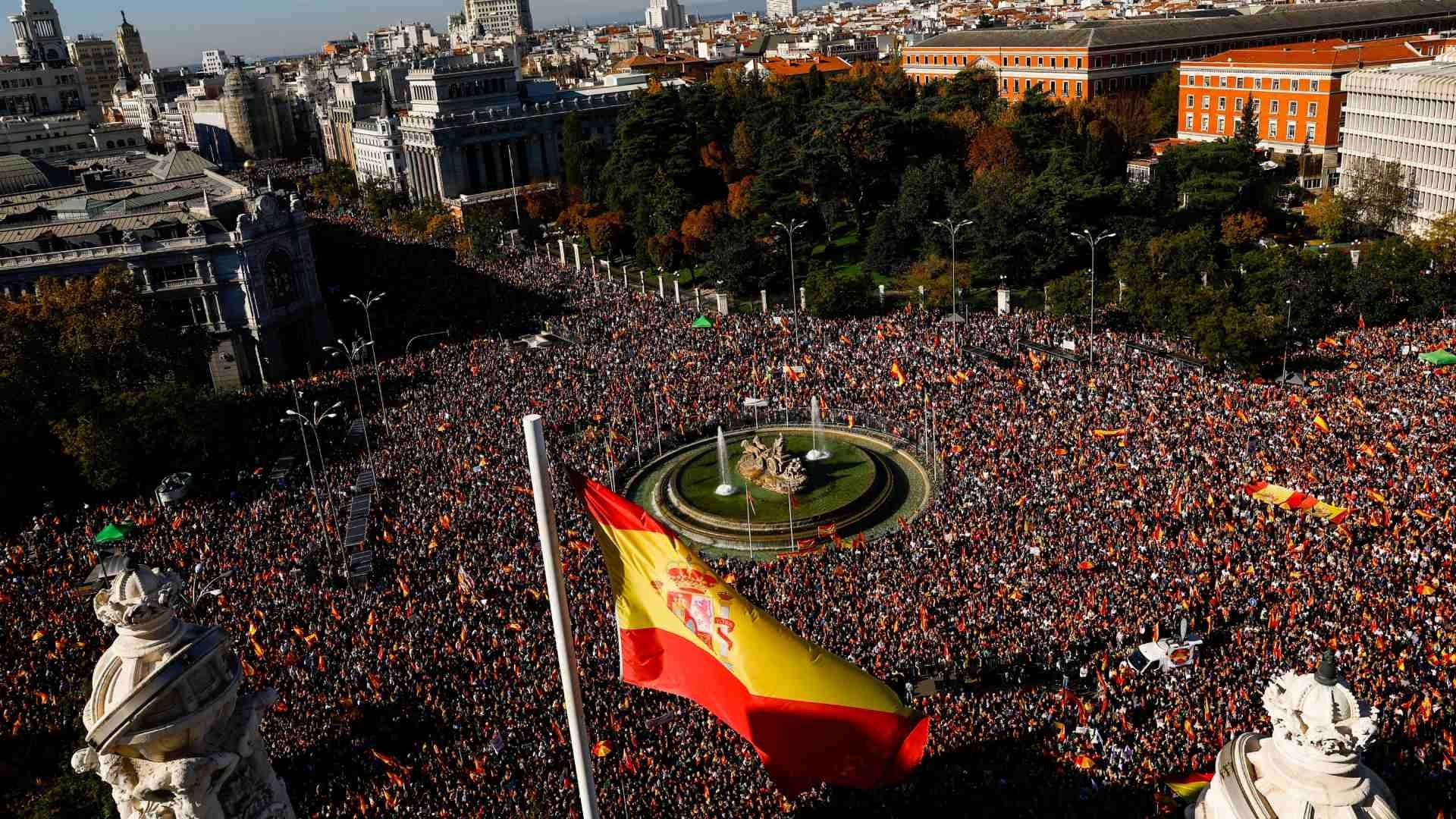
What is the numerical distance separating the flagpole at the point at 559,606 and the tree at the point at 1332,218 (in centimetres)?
5902

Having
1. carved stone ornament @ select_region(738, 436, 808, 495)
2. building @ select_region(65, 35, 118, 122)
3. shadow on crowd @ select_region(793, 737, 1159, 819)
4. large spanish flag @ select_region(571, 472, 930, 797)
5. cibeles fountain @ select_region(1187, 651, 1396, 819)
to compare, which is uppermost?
building @ select_region(65, 35, 118, 122)

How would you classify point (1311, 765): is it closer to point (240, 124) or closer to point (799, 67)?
point (799, 67)

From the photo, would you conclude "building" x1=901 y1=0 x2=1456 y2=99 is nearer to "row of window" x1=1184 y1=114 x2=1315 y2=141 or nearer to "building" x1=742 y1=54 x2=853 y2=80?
"row of window" x1=1184 y1=114 x2=1315 y2=141

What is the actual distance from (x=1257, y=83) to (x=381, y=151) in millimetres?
76098

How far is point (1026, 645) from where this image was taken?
2242 cm

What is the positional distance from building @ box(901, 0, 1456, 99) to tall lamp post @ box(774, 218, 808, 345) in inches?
1527

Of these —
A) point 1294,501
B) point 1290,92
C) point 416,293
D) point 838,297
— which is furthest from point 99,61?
point 1294,501

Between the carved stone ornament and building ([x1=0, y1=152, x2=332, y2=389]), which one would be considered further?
building ([x1=0, y1=152, x2=332, y2=389])

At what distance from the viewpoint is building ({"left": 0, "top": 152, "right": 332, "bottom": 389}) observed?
49.3 metres

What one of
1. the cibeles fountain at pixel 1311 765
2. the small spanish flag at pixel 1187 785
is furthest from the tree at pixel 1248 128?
the cibeles fountain at pixel 1311 765

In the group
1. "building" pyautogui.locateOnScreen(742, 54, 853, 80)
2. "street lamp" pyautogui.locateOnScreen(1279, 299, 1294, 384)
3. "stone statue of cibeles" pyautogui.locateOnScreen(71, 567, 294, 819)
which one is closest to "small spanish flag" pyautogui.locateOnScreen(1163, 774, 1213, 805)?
"stone statue of cibeles" pyautogui.locateOnScreen(71, 567, 294, 819)

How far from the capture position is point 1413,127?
2292 inches

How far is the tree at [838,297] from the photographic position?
5016 centimetres

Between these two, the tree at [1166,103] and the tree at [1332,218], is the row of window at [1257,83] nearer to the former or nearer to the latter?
the tree at [1166,103]
